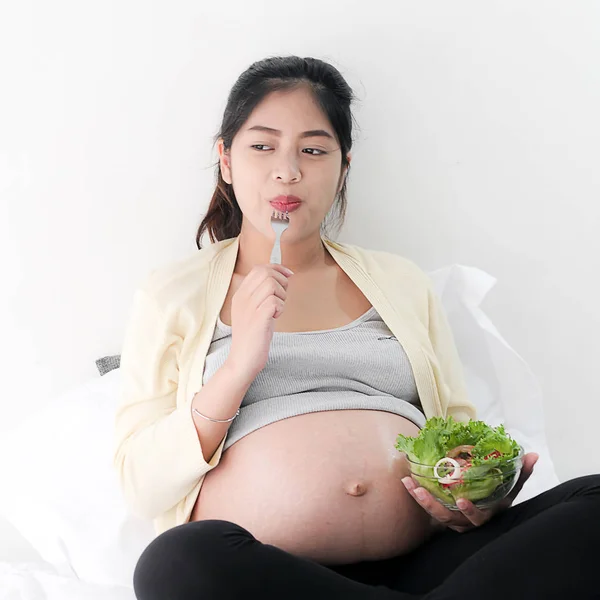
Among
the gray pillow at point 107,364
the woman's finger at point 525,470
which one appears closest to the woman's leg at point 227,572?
the woman's finger at point 525,470

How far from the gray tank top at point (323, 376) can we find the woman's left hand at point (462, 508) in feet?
0.65

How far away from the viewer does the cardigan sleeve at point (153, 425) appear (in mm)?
1243

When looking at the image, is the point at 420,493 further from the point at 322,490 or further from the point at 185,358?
the point at 185,358

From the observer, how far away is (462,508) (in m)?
1.11

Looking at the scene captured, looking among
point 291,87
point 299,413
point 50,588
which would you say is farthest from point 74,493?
point 291,87

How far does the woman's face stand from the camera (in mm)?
1381

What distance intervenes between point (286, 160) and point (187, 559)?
2.19 feet

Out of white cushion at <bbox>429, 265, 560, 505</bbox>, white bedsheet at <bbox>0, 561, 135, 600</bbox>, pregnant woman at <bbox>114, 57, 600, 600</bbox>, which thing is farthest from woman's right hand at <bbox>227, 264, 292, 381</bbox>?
white cushion at <bbox>429, 265, 560, 505</bbox>

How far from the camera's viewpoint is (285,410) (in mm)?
1281

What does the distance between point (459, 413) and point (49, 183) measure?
88cm

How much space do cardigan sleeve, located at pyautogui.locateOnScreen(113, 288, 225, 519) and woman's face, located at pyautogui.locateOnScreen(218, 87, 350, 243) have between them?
0.25 metres

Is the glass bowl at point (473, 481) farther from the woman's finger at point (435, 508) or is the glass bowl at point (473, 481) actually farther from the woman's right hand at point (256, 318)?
the woman's right hand at point (256, 318)

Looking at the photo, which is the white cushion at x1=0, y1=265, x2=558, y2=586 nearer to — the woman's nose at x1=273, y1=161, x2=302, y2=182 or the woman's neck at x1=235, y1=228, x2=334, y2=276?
the woman's neck at x1=235, y1=228, x2=334, y2=276

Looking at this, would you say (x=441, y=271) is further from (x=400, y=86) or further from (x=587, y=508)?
(x=587, y=508)
